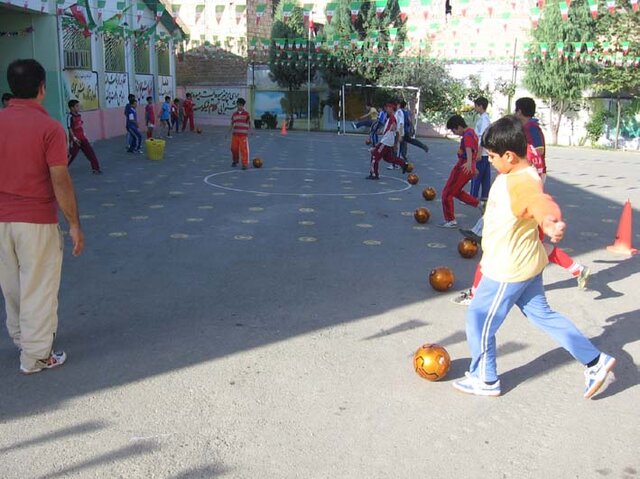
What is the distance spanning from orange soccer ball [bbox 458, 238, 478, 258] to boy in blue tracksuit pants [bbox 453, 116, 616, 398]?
10.8ft

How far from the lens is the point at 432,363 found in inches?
157

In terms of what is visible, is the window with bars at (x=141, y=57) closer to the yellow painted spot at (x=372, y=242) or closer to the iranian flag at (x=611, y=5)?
the iranian flag at (x=611, y=5)

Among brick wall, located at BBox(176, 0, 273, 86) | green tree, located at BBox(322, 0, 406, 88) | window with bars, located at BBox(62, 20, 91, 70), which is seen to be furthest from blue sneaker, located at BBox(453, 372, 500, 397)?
brick wall, located at BBox(176, 0, 273, 86)

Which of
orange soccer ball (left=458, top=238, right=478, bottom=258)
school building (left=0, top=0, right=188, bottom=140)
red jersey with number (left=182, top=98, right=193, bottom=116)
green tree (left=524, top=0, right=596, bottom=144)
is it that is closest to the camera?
orange soccer ball (left=458, top=238, right=478, bottom=258)

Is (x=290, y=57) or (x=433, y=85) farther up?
(x=290, y=57)

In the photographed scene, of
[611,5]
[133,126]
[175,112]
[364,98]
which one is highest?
[611,5]

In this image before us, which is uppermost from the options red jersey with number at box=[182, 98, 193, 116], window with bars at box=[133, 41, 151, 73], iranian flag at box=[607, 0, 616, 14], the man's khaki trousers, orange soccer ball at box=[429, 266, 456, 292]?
iranian flag at box=[607, 0, 616, 14]

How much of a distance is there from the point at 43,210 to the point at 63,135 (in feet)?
1.63

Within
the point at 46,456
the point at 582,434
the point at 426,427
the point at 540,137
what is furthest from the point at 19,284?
the point at 540,137

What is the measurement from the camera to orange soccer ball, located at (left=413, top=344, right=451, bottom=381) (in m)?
3.99

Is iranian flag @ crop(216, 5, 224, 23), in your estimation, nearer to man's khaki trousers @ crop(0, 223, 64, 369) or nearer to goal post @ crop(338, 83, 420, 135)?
goal post @ crop(338, 83, 420, 135)

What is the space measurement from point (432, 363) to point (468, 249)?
3.33 metres

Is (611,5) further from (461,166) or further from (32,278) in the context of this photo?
(32,278)

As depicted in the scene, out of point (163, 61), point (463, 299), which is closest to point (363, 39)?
point (163, 61)
